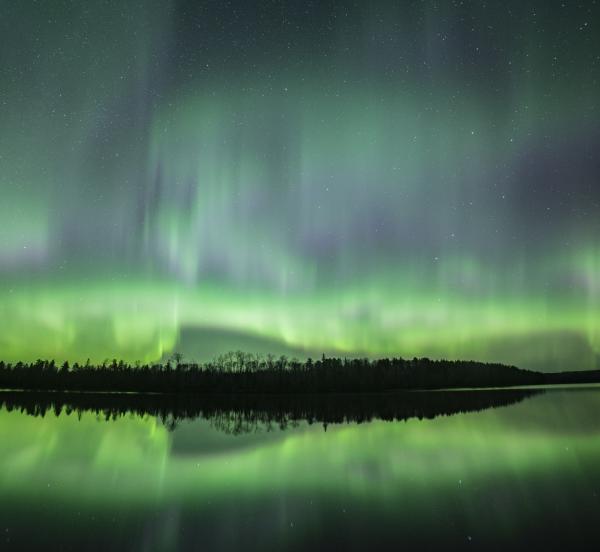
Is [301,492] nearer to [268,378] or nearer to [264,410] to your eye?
[264,410]

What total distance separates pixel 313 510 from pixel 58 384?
678 feet

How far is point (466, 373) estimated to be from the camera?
7456 inches

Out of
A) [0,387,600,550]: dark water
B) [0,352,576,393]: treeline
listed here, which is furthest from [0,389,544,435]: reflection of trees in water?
[0,352,576,393]: treeline

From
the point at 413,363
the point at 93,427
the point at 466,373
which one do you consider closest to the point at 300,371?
the point at 413,363

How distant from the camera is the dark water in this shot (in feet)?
38.4

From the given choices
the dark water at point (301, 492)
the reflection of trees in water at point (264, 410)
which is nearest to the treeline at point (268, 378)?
the reflection of trees in water at point (264, 410)

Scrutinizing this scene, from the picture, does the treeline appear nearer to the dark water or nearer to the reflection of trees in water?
the reflection of trees in water

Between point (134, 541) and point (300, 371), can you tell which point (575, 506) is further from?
point (300, 371)

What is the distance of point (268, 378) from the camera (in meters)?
150

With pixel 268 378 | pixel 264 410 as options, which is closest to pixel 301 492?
pixel 264 410

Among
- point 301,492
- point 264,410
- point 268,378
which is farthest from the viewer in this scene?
point 268,378

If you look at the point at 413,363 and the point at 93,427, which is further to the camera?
the point at 413,363

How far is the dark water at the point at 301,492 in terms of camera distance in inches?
461

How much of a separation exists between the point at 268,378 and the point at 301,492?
136 metres
